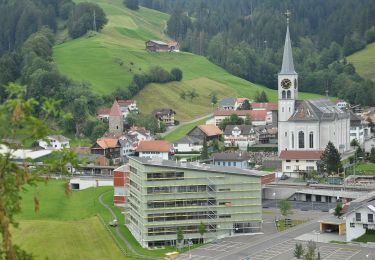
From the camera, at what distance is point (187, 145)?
3265 inches

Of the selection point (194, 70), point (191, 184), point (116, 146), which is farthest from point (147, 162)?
point (194, 70)

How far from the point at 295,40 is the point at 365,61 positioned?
3020cm

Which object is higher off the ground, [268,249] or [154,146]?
[154,146]

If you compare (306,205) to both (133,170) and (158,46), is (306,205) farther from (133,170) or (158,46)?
(158,46)

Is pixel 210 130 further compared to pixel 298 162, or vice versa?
pixel 210 130

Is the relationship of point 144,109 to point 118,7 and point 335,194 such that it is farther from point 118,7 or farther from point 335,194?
point 118,7

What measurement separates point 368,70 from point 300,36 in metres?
40.9

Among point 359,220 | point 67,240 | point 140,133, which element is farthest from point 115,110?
point 359,220

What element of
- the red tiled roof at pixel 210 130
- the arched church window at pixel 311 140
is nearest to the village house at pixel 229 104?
the red tiled roof at pixel 210 130

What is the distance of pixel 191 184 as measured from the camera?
47344mm

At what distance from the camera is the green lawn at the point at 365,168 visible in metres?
67.9

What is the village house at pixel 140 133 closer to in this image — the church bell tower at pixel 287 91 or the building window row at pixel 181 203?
the church bell tower at pixel 287 91

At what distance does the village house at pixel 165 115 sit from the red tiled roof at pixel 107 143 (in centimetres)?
1718

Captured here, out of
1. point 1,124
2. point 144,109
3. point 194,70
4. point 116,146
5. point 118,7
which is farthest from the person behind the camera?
point 118,7
